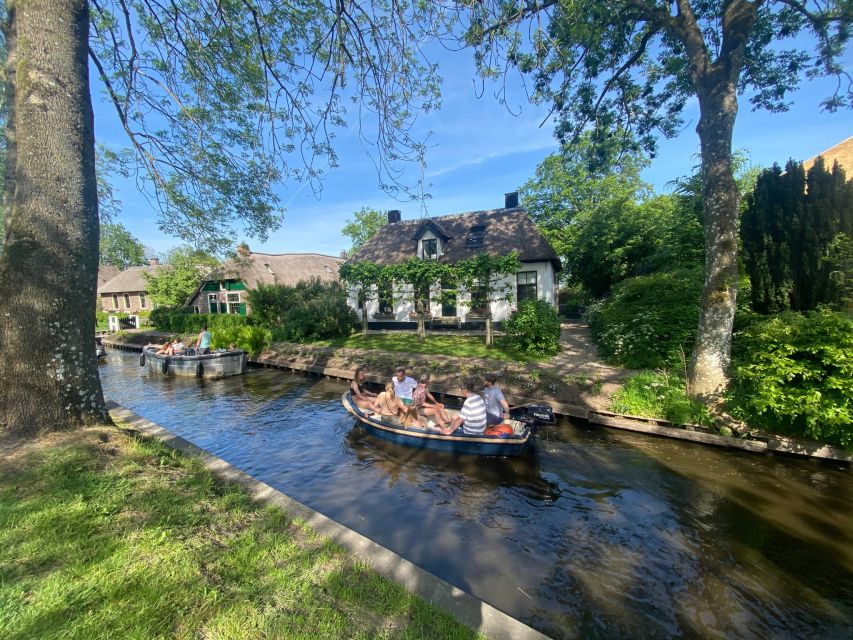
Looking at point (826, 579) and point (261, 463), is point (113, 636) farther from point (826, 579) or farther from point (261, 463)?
point (826, 579)

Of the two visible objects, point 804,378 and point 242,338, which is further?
point 242,338

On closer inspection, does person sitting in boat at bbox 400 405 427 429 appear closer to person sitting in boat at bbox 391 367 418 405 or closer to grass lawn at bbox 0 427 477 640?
person sitting in boat at bbox 391 367 418 405

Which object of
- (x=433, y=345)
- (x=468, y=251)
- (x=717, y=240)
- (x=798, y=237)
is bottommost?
(x=433, y=345)

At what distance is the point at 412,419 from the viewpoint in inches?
343

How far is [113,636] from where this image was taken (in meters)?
2.28

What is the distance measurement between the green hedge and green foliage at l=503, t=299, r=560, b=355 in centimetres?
1561

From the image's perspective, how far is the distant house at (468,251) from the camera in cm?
1958

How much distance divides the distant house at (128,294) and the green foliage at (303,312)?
1049 inches

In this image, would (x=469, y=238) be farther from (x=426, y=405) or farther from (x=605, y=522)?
(x=605, y=522)

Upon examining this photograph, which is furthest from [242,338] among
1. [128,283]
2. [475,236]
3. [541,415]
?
[128,283]

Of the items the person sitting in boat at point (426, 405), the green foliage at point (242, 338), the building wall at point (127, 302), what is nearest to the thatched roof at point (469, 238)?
the green foliage at point (242, 338)

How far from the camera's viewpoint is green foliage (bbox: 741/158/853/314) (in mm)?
9273

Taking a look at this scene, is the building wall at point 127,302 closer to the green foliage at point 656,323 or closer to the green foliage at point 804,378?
the green foliage at point 656,323

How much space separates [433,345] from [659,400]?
9.42 meters
